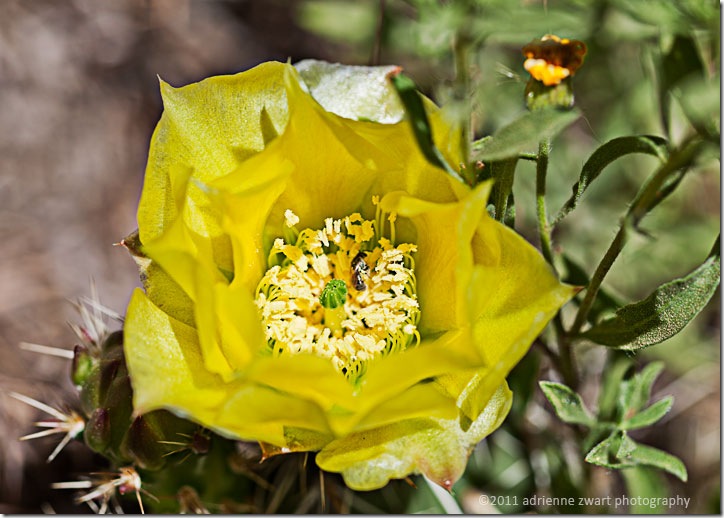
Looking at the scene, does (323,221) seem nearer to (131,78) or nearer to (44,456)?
(44,456)

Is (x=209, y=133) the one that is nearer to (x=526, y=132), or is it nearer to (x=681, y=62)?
(x=526, y=132)

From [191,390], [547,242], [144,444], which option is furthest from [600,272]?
[144,444]

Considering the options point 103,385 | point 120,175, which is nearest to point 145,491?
point 103,385

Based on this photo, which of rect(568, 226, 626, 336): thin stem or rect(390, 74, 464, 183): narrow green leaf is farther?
rect(568, 226, 626, 336): thin stem

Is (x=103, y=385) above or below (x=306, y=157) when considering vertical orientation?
below

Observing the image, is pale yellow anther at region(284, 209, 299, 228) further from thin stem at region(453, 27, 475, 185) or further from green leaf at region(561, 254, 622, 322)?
green leaf at region(561, 254, 622, 322)

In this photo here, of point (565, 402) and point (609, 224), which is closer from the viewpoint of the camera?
point (565, 402)

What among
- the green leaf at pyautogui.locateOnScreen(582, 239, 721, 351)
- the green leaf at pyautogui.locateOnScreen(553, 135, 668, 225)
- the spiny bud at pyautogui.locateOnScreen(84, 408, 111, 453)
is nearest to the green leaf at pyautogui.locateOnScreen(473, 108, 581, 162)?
the green leaf at pyautogui.locateOnScreen(553, 135, 668, 225)
